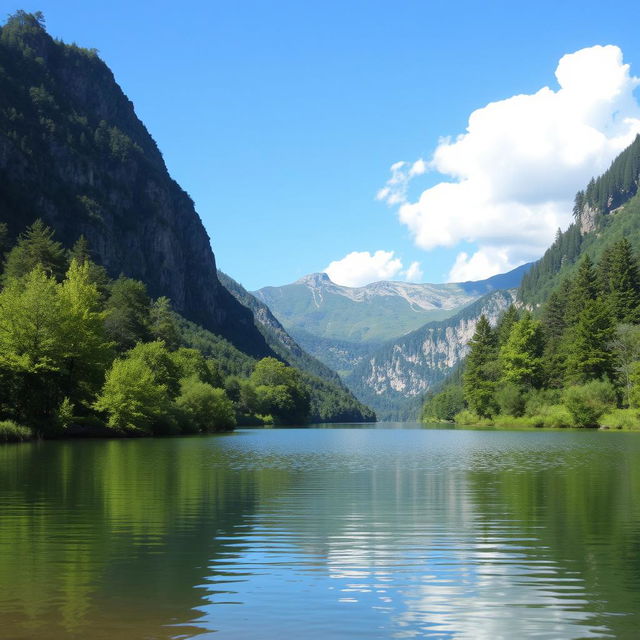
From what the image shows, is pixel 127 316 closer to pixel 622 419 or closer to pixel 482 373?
pixel 482 373

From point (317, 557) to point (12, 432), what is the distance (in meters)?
55.0

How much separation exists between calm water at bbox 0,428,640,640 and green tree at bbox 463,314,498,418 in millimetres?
102228

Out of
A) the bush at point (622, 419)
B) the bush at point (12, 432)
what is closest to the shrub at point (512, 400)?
the bush at point (622, 419)

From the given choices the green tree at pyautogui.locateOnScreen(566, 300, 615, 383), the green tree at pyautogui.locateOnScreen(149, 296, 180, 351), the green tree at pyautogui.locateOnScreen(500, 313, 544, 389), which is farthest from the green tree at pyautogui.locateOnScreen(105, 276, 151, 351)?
the green tree at pyautogui.locateOnScreen(566, 300, 615, 383)

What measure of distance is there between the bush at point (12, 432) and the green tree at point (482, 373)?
88547mm

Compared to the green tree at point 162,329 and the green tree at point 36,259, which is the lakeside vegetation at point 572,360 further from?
the green tree at point 36,259

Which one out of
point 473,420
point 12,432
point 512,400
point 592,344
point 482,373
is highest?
point 592,344

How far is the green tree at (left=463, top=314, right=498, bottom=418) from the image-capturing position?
446 feet

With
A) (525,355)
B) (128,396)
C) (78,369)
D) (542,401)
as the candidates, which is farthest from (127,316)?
(542,401)

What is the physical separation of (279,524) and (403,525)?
144 inches

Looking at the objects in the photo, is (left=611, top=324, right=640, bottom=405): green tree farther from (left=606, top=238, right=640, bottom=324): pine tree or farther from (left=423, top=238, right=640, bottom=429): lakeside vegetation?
(left=606, top=238, right=640, bottom=324): pine tree

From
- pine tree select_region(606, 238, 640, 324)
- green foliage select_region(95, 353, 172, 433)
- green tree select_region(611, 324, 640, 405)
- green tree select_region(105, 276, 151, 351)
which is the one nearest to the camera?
green foliage select_region(95, 353, 172, 433)

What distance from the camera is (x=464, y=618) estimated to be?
12.3 m

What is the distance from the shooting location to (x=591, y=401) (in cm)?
10138
